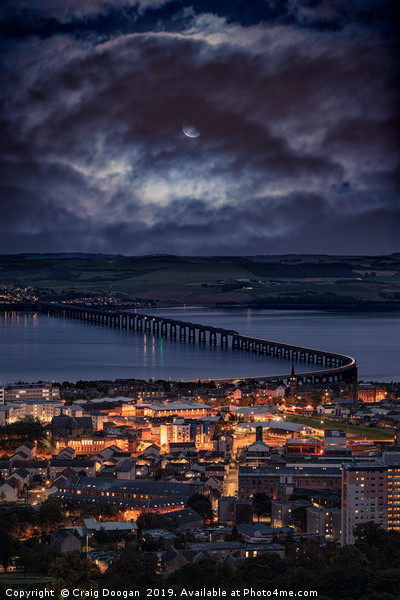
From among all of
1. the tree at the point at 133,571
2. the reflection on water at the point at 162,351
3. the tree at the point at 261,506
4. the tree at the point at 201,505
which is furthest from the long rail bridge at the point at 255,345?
the tree at the point at 133,571

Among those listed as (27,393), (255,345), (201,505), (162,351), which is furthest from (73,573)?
(255,345)

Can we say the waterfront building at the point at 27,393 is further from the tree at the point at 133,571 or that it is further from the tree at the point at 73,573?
the tree at the point at 73,573

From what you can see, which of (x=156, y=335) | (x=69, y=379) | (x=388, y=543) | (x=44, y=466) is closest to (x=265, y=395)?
(x=69, y=379)

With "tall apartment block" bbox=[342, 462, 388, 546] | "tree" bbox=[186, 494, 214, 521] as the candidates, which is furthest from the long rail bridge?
"tall apartment block" bbox=[342, 462, 388, 546]

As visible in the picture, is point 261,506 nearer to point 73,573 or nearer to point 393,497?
point 393,497

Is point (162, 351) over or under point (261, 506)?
over

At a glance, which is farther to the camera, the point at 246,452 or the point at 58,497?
the point at 246,452

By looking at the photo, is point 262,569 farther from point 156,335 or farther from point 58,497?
point 156,335
